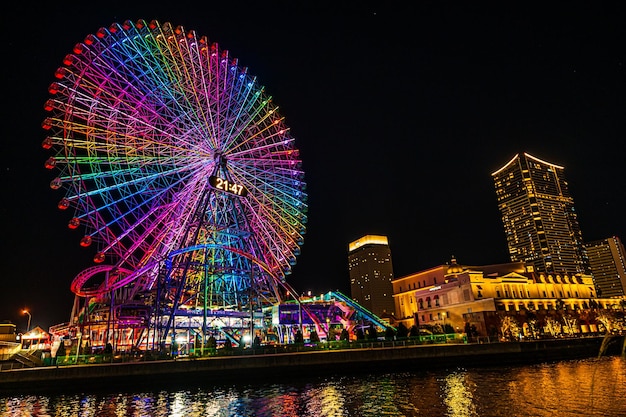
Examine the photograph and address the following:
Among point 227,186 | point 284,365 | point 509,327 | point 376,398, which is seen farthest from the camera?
point 509,327

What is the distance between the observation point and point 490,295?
88000 millimetres

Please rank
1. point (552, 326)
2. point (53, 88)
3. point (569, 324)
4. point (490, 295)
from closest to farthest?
point (53, 88) → point (490, 295) → point (552, 326) → point (569, 324)

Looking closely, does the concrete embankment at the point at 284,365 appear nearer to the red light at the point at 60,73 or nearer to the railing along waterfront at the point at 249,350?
the railing along waterfront at the point at 249,350

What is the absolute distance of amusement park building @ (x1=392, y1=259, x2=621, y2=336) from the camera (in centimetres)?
8656

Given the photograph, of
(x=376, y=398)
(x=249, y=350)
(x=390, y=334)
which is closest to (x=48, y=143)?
(x=249, y=350)

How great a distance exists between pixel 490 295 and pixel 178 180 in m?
64.7

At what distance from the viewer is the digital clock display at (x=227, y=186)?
51.6m

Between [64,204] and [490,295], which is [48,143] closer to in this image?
[64,204]

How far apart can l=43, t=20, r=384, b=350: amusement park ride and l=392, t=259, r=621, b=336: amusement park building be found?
35.0m

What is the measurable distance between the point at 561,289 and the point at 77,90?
328ft

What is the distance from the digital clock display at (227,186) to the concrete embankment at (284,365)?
64.0 feet

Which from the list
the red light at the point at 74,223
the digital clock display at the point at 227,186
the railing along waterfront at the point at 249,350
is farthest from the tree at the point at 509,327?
the red light at the point at 74,223

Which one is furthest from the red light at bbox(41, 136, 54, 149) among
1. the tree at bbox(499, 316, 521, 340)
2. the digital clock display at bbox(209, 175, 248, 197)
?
the tree at bbox(499, 316, 521, 340)

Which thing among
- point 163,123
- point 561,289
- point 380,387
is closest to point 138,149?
point 163,123
